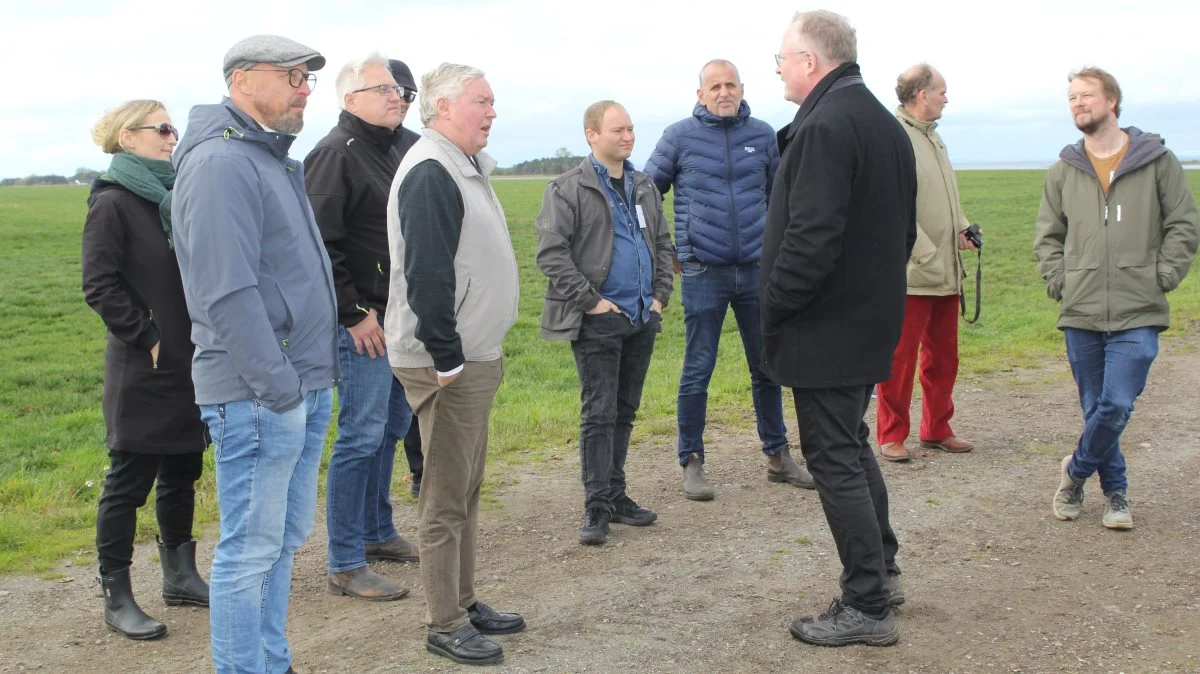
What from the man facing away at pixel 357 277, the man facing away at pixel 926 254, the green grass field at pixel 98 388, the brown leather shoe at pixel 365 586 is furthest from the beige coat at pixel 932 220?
the brown leather shoe at pixel 365 586

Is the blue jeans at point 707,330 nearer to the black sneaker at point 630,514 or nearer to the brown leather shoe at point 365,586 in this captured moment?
the black sneaker at point 630,514

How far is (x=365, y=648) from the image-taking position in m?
4.64

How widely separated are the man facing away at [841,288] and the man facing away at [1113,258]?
198 centimetres

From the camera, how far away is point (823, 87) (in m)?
4.62

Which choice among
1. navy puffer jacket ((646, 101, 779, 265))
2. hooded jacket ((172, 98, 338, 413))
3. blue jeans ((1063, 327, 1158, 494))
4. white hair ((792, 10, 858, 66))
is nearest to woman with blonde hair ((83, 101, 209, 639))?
hooded jacket ((172, 98, 338, 413))

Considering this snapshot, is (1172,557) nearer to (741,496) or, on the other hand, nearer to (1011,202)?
(741,496)

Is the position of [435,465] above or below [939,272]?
below

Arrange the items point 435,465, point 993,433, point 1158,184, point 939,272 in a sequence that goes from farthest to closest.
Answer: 1. point 993,433
2. point 939,272
3. point 1158,184
4. point 435,465

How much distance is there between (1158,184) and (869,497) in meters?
2.82

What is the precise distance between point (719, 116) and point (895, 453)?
265 cm

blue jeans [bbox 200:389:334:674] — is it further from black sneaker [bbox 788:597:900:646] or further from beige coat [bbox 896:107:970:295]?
beige coat [bbox 896:107:970:295]

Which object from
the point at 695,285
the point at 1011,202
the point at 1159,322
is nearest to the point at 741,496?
the point at 695,285

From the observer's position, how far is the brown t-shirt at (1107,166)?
242 inches

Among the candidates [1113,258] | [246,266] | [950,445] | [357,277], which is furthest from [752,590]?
[950,445]
